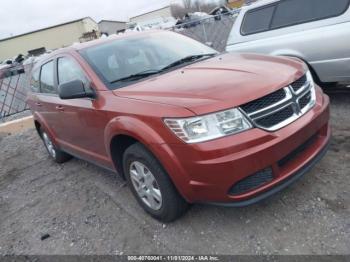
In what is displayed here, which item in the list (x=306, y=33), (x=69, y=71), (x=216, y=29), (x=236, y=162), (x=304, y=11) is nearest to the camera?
(x=236, y=162)

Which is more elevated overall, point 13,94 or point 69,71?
point 69,71

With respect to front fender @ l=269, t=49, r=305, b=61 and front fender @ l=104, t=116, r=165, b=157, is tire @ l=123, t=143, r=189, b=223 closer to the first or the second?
front fender @ l=104, t=116, r=165, b=157

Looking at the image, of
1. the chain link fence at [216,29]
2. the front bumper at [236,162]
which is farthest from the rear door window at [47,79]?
the chain link fence at [216,29]

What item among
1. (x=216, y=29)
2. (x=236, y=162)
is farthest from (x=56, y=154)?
(x=216, y=29)

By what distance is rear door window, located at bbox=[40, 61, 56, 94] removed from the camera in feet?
16.1

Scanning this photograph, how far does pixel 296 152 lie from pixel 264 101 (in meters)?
0.56

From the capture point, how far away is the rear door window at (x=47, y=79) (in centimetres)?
491

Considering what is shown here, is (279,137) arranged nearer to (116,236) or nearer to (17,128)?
(116,236)

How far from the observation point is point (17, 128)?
30.2 ft

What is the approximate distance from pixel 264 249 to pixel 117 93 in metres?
1.87

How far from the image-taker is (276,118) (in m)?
2.87

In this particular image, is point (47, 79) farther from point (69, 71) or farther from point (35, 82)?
point (69, 71)

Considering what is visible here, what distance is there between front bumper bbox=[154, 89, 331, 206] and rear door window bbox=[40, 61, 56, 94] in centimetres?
262

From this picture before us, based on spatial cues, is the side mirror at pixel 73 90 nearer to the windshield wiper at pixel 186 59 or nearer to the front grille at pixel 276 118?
the windshield wiper at pixel 186 59
